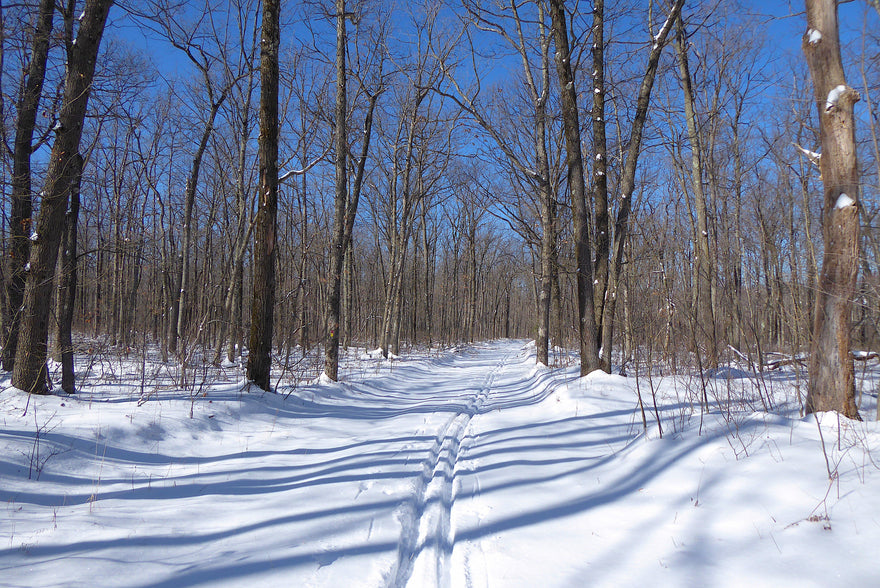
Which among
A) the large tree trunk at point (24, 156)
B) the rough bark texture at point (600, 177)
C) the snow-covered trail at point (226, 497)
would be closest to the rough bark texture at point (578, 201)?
the rough bark texture at point (600, 177)

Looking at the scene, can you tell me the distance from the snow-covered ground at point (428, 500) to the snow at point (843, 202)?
178 cm

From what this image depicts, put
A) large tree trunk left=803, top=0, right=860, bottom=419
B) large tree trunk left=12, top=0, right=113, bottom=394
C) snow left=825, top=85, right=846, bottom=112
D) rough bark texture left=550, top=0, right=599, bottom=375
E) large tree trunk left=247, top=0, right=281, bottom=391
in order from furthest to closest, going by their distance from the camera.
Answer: rough bark texture left=550, top=0, right=599, bottom=375, large tree trunk left=247, top=0, right=281, bottom=391, large tree trunk left=12, top=0, right=113, bottom=394, snow left=825, top=85, right=846, bottom=112, large tree trunk left=803, top=0, right=860, bottom=419

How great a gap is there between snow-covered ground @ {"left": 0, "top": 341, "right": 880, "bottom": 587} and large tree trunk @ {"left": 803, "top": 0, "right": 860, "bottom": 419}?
15.9 inches

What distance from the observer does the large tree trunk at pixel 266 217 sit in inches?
306

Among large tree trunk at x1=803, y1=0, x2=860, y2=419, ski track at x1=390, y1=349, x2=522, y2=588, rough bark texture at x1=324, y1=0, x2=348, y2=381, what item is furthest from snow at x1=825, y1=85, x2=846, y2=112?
rough bark texture at x1=324, y1=0, x2=348, y2=381

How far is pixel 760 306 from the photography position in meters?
6.25

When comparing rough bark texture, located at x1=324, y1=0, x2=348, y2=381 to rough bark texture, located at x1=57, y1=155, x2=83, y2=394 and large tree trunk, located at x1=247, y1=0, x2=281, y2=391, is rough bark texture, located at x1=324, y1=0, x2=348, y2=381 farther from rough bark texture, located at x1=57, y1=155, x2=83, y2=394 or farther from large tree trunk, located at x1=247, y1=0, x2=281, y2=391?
rough bark texture, located at x1=57, y1=155, x2=83, y2=394

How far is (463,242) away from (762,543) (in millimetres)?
34445

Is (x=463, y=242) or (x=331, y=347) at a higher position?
(x=463, y=242)

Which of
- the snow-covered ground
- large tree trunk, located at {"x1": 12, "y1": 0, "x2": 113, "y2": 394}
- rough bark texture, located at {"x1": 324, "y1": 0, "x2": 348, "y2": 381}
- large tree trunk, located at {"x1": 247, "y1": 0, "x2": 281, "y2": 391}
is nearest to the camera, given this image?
the snow-covered ground

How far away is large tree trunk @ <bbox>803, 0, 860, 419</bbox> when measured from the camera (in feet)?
15.1

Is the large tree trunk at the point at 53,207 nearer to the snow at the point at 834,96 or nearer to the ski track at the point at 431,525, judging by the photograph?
the ski track at the point at 431,525

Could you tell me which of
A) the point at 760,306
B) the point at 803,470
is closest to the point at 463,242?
the point at 760,306

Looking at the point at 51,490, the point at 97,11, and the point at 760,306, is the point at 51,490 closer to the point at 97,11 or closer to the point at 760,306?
the point at 97,11
